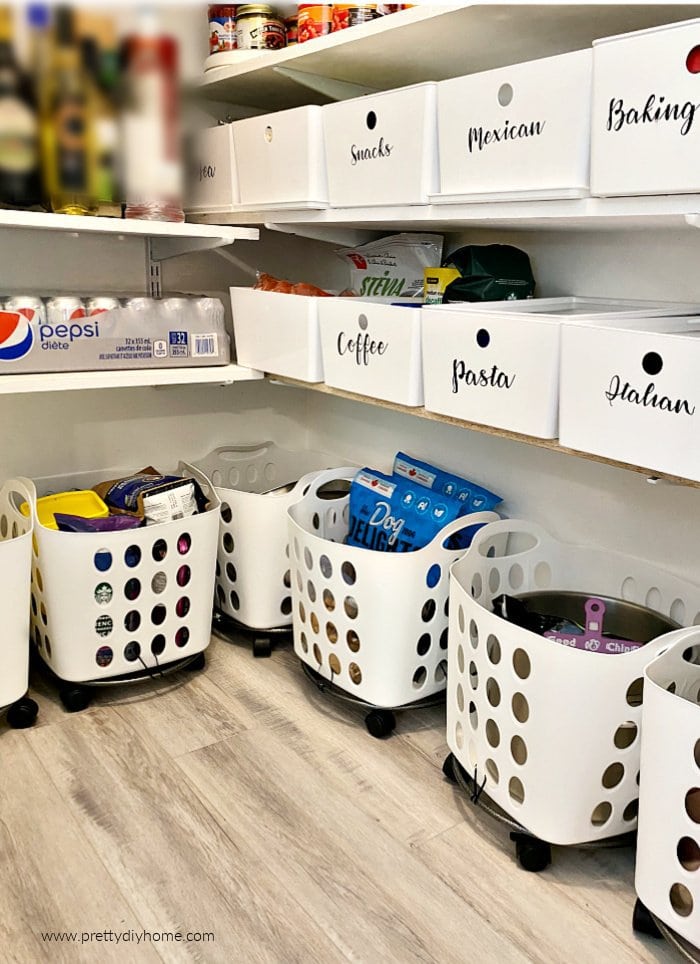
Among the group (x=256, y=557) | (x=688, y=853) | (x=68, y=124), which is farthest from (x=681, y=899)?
(x=68, y=124)

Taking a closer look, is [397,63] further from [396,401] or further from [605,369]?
[605,369]

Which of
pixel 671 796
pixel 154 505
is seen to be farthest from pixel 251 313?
pixel 671 796

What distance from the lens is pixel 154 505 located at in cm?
154

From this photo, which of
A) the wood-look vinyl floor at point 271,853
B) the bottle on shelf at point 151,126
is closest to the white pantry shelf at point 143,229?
the bottle on shelf at point 151,126

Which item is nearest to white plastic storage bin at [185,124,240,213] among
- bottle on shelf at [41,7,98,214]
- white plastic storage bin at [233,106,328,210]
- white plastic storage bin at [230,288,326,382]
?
white plastic storage bin at [233,106,328,210]

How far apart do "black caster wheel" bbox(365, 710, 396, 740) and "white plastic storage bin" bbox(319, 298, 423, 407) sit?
53cm

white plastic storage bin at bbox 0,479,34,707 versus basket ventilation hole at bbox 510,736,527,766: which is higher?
white plastic storage bin at bbox 0,479,34,707

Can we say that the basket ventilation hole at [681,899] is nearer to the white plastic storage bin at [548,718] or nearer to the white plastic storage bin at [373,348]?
the white plastic storage bin at [548,718]

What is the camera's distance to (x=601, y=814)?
3.65 ft

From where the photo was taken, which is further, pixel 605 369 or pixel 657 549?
pixel 657 549

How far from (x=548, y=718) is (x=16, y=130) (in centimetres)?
109

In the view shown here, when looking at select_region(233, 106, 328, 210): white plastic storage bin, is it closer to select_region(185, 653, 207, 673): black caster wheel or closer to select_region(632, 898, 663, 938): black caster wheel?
select_region(185, 653, 207, 673): black caster wheel

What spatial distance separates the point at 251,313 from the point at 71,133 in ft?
1.50

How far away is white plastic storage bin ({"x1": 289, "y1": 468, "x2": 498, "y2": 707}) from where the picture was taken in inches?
53.9
